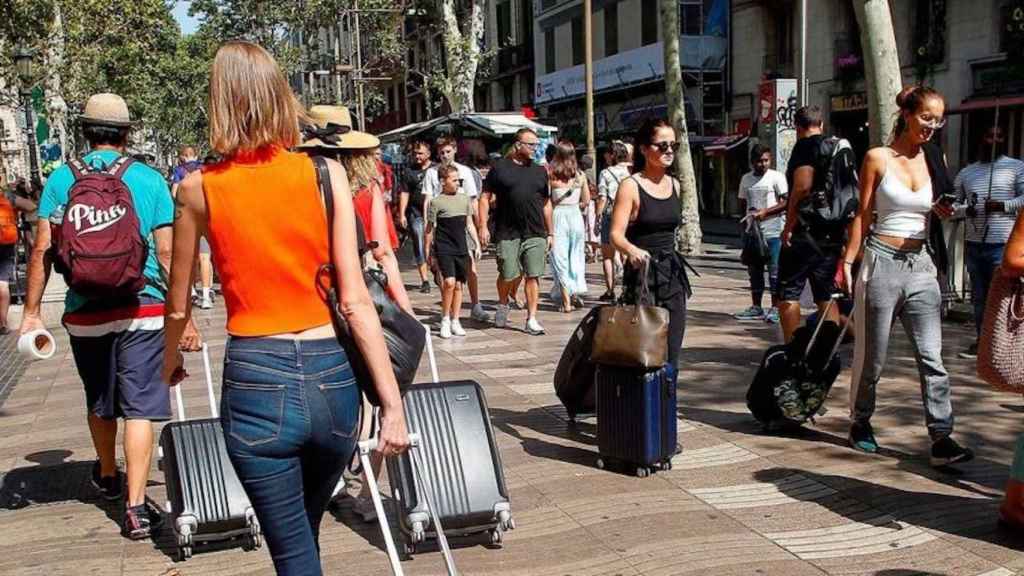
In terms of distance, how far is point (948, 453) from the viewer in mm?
4984

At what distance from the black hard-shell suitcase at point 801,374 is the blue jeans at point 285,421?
11.8ft

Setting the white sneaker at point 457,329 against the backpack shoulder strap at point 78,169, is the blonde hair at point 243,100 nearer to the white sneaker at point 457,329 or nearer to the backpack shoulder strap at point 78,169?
the backpack shoulder strap at point 78,169

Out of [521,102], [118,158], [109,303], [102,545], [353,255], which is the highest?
[521,102]

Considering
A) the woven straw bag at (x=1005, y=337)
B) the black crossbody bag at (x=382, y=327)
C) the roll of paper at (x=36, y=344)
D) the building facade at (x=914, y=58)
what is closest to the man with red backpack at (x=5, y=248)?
the roll of paper at (x=36, y=344)

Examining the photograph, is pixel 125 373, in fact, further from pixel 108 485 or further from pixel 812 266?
pixel 812 266

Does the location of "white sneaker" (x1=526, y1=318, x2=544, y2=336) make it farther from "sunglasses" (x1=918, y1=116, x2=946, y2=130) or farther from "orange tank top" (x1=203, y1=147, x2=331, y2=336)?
"orange tank top" (x1=203, y1=147, x2=331, y2=336)

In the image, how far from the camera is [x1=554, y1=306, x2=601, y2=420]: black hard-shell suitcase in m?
5.65

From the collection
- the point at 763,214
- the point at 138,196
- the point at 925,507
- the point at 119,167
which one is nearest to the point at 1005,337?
the point at 925,507

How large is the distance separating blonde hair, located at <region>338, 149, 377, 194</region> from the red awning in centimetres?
1881

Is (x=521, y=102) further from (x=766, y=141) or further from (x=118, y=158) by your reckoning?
(x=118, y=158)

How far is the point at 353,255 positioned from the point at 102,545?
8.75 feet

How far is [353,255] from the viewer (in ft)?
8.46

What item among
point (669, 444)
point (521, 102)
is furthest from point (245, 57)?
point (521, 102)

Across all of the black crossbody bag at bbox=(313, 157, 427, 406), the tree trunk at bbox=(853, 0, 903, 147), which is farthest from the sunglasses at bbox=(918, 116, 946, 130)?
the tree trunk at bbox=(853, 0, 903, 147)
